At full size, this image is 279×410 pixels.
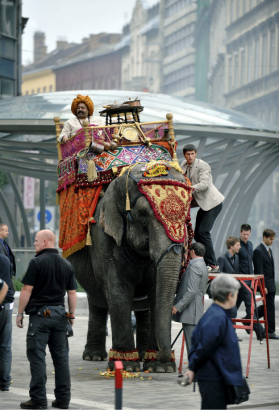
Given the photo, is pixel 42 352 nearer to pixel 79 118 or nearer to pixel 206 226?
pixel 206 226

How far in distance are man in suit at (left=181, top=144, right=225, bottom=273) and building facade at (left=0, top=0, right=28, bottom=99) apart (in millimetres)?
23416

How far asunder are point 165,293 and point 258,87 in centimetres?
6931

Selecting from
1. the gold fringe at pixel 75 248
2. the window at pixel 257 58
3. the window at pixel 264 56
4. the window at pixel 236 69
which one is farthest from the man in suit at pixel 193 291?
the window at pixel 236 69

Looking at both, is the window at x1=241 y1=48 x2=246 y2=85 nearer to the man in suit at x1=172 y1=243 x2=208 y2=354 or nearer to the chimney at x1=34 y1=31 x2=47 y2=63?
the chimney at x1=34 y1=31 x2=47 y2=63

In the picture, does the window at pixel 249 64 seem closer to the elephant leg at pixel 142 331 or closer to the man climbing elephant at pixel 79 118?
the man climbing elephant at pixel 79 118

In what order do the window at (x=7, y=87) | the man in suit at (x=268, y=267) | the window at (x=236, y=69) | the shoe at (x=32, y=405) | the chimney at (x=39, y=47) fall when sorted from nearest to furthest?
1. the shoe at (x=32, y=405)
2. the man in suit at (x=268, y=267)
3. the window at (x=7, y=87)
4. the window at (x=236, y=69)
5. the chimney at (x=39, y=47)

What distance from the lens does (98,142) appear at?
1045 cm

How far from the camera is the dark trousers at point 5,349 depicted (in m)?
8.84

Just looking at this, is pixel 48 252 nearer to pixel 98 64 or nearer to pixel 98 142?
pixel 98 142

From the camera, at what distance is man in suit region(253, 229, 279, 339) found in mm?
13539

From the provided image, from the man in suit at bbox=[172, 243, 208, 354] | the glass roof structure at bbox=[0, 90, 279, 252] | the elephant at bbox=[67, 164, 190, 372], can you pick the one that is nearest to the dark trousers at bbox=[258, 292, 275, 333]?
the elephant at bbox=[67, 164, 190, 372]

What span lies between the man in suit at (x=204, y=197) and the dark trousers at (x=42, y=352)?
10.1 feet

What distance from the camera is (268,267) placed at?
1380 centimetres

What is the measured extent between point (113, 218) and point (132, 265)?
27.3 inches
